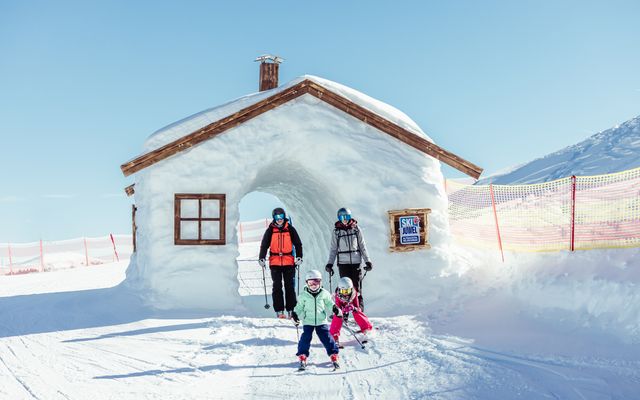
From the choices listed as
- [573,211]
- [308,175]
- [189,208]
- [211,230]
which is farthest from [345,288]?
[308,175]

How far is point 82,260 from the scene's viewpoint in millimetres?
23375

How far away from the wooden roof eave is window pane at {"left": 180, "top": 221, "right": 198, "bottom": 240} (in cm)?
123

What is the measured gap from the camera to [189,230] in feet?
31.0

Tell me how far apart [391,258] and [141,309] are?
176 inches

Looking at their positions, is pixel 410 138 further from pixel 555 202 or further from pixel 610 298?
pixel 610 298

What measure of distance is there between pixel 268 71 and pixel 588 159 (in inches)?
4282

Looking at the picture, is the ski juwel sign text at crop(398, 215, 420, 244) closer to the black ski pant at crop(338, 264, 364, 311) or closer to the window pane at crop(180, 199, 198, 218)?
the black ski pant at crop(338, 264, 364, 311)

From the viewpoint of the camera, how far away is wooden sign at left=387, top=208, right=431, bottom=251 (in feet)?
32.4

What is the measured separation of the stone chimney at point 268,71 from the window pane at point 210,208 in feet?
13.2

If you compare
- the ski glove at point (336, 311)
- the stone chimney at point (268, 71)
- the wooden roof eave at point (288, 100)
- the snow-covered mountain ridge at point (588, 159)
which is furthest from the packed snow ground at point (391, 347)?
the snow-covered mountain ridge at point (588, 159)

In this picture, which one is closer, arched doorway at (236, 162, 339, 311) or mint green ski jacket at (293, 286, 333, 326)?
mint green ski jacket at (293, 286, 333, 326)

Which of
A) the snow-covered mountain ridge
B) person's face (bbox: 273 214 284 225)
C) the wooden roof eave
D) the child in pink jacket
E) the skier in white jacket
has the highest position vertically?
the snow-covered mountain ridge

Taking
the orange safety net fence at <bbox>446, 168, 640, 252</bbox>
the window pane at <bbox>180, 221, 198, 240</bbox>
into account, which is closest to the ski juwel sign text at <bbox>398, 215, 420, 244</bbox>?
the orange safety net fence at <bbox>446, 168, 640, 252</bbox>

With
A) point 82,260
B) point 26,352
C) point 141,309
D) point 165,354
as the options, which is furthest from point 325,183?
point 82,260
